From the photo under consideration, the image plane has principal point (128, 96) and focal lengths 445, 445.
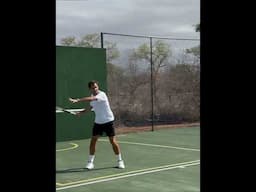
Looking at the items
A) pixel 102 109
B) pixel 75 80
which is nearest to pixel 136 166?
pixel 102 109

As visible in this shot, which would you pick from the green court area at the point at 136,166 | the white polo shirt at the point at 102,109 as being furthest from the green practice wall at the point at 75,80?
the white polo shirt at the point at 102,109

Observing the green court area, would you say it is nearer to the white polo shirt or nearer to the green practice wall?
the green practice wall

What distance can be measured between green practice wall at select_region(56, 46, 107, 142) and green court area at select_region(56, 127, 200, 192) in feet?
1.30

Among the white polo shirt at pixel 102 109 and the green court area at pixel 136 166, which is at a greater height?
the white polo shirt at pixel 102 109

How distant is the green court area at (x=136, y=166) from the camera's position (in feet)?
22.0

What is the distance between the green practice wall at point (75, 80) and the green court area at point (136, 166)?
40cm

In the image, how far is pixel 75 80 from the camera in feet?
43.9

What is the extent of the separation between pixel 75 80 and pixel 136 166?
5.45 meters

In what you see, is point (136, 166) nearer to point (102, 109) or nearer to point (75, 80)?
point (102, 109)

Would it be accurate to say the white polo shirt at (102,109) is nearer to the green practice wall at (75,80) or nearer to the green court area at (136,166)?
the green court area at (136,166)

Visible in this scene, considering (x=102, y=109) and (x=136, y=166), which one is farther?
(x=136, y=166)
